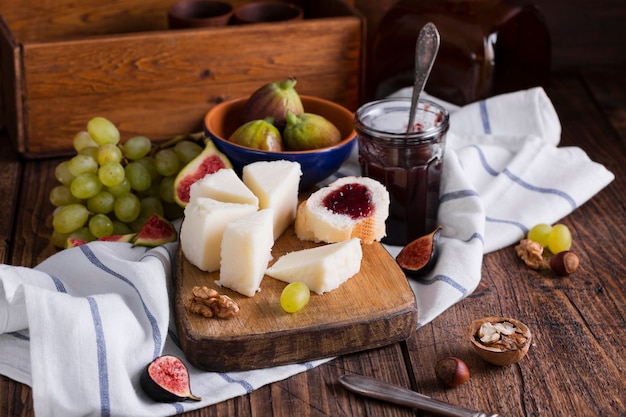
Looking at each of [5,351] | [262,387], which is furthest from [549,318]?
[5,351]

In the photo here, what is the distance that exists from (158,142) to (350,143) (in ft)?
2.09

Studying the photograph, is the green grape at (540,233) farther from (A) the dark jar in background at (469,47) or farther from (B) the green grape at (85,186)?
(B) the green grape at (85,186)

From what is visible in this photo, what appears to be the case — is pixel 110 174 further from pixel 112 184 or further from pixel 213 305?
pixel 213 305

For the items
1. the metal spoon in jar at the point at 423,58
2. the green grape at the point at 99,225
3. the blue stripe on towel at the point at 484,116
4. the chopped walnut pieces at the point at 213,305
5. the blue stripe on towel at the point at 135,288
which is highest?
the metal spoon in jar at the point at 423,58

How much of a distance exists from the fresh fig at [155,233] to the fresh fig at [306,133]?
0.36m

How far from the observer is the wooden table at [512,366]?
1.48 metres

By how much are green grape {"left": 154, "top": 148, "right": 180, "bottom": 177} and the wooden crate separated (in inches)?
14.4

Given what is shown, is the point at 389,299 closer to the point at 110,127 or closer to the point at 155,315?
the point at 155,315

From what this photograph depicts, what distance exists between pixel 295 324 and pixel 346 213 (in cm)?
34

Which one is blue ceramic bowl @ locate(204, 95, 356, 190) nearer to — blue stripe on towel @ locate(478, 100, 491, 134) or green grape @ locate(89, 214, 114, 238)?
green grape @ locate(89, 214, 114, 238)

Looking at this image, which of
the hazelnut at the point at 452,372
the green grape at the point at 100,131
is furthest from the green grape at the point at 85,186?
the hazelnut at the point at 452,372

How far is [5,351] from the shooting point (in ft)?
5.13

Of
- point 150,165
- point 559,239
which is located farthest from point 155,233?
point 559,239

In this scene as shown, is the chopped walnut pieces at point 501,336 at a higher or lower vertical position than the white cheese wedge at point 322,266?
lower
